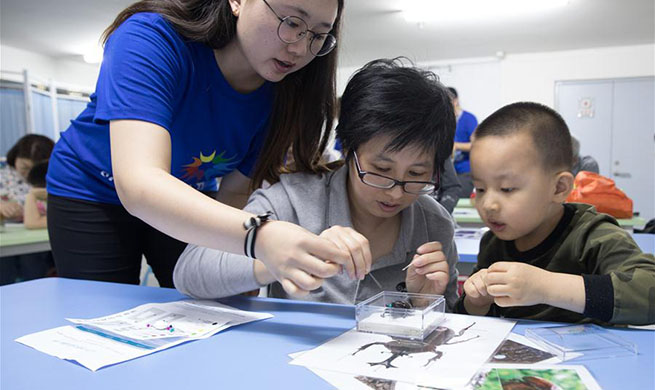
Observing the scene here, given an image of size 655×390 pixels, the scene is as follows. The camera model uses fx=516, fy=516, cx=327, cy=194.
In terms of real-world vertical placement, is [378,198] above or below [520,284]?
above

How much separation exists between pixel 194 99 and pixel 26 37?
7.12 metres

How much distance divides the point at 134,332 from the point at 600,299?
29.7 inches

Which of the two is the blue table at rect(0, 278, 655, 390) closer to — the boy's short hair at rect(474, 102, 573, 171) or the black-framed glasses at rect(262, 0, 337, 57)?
the boy's short hair at rect(474, 102, 573, 171)

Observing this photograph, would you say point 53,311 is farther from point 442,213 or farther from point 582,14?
point 582,14

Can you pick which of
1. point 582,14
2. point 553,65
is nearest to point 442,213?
point 582,14

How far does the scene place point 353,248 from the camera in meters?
0.76

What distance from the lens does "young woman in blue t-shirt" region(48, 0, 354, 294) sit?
789mm

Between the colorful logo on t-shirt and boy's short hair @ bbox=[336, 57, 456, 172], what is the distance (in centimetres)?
32

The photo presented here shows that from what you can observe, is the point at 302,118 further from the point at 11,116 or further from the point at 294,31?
the point at 11,116

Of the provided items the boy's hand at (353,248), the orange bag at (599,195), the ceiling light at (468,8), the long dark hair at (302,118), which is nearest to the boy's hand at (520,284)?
the boy's hand at (353,248)

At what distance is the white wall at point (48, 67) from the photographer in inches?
293

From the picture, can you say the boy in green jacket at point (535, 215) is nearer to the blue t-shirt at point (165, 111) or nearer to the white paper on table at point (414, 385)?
the white paper on table at point (414, 385)

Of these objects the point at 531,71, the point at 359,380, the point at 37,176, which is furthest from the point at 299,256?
the point at 531,71

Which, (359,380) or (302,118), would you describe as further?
(302,118)
